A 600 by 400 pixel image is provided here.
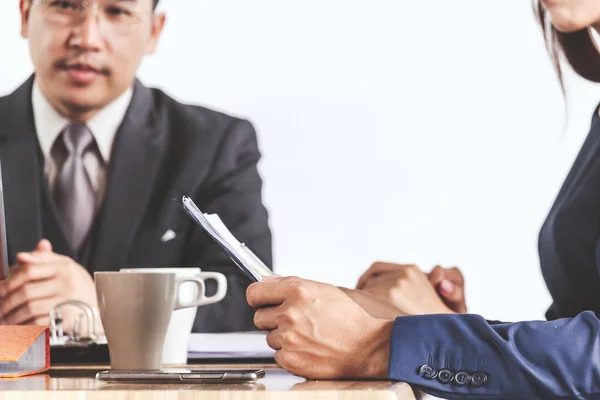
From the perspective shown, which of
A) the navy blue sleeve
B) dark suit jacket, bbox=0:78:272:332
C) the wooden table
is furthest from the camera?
dark suit jacket, bbox=0:78:272:332

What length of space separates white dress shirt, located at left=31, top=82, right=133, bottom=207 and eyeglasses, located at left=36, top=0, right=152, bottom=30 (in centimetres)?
18

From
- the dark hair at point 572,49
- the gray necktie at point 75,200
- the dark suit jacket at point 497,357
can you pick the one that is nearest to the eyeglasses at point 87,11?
the gray necktie at point 75,200

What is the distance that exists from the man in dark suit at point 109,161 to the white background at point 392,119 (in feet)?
0.18

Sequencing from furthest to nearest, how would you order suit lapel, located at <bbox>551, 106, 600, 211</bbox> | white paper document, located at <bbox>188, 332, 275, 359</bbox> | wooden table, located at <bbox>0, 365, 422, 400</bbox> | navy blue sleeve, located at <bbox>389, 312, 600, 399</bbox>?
suit lapel, located at <bbox>551, 106, 600, 211</bbox> → white paper document, located at <bbox>188, 332, 275, 359</bbox> → navy blue sleeve, located at <bbox>389, 312, 600, 399</bbox> → wooden table, located at <bbox>0, 365, 422, 400</bbox>

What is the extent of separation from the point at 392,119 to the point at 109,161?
754 mm

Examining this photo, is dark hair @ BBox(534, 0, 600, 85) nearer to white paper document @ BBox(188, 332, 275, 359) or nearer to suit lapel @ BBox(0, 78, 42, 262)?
white paper document @ BBox(188, 332, 275, 359)

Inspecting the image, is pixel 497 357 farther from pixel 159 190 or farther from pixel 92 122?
pixel 92 122

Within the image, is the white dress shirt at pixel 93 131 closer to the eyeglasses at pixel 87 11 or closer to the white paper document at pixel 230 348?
the eyeglasses at pixel 87 11

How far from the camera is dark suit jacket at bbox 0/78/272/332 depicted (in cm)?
242

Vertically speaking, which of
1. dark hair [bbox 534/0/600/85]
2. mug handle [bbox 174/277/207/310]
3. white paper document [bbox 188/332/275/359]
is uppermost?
dark hair [bbox 534/0/600/85]

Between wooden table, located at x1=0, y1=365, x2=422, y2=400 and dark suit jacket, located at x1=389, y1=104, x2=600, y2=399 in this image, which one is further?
dark suit jacket, located at x1=389, y1=104, x2=600, y2=399

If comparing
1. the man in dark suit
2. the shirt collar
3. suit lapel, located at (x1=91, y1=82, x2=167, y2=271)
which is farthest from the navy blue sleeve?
the shirt collar

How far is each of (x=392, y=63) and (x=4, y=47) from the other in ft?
3.41

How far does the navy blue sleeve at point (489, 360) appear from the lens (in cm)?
112
